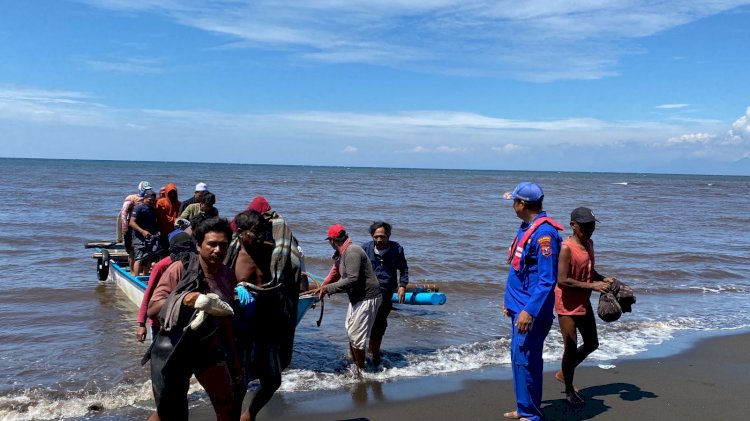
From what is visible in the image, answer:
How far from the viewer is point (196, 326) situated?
3.59 m

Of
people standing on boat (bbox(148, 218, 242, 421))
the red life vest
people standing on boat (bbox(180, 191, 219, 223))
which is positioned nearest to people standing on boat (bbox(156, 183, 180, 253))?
people standing on boat (bbox(180, 191, 219, 223))

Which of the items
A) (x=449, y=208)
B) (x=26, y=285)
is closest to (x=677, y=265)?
(x=26, y=285)

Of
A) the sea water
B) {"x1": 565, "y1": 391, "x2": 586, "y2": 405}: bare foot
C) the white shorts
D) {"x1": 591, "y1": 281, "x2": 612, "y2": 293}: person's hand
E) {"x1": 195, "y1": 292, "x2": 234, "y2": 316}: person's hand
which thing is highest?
{"x1": 195, "y1": 292, "x2": 234, "y2": 316}: person's hand

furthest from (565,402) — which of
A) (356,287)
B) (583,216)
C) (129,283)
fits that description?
(129,283)

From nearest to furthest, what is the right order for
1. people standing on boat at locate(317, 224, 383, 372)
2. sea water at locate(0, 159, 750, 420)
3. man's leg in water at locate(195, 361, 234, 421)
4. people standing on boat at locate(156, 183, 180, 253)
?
man's leg in water at locate(195, 361, 234, 421) → people standing on boat at locate(317, 224, 383, 372) → sea water at locate(0, 159, 750, 420) → people standing on boat at locate(156, 183, 180, 253)

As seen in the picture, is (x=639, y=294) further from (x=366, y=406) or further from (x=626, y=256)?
(x=366, y=406)

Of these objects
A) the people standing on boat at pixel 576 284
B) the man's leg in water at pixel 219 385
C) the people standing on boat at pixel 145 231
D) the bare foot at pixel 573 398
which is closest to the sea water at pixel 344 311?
the people standing on boat at pixel 145 231

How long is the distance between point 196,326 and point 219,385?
21.6 inches

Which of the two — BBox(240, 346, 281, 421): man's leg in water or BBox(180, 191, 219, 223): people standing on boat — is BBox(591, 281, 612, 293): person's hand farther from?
BBox(180, 191, 219, 223): people standing on boat

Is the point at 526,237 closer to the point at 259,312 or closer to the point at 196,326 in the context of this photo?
the point at 259,312

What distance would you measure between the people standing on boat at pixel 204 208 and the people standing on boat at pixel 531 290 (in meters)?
4.41

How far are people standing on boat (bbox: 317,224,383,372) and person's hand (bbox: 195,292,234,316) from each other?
103 inches

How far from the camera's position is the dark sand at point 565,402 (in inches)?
222

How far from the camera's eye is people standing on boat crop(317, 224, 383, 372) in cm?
630
